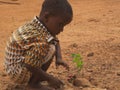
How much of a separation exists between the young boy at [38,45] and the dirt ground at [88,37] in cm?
34

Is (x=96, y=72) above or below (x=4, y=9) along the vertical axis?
below

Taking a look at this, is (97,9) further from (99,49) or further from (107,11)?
(99,49)

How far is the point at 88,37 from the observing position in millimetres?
7195

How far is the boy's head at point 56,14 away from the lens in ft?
13.2

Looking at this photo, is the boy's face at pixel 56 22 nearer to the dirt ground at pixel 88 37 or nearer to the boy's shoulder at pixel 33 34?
the boy's shoulder at pixel 33 34

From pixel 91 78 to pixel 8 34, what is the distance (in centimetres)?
315

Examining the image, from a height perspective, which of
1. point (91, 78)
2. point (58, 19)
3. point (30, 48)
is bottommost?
point (91, 78)

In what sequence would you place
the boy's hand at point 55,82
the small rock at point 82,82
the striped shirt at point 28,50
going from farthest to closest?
the small rock at point 82,82 < the boy's hand at point 55,82 < the striped shirt at point 28,50

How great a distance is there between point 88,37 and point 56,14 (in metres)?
3.23

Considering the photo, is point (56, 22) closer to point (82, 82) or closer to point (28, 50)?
point (28, 50)

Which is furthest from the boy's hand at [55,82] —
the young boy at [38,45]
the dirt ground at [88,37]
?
the dirt ground at [88,37]

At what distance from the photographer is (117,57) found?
565 centimetres

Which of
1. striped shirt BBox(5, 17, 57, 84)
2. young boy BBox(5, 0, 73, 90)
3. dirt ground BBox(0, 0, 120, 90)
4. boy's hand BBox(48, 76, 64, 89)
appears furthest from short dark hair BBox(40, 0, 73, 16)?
dirt ground BBox(0, 0, 120, 90)

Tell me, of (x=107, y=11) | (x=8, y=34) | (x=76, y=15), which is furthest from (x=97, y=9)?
(x=8, y=34)
